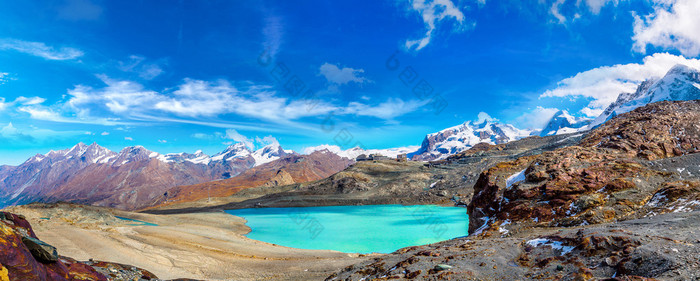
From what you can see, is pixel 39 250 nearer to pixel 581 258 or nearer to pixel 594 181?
pixel 581 258

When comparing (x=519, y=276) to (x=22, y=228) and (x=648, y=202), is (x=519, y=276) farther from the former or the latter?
(x=22, y=228)

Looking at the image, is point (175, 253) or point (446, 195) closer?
point (175, 253)

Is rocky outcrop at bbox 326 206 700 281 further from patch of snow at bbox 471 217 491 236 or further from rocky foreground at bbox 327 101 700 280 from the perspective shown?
patch of snow at bbox 471 217 491 236

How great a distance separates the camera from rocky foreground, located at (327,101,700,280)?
930 centimetres

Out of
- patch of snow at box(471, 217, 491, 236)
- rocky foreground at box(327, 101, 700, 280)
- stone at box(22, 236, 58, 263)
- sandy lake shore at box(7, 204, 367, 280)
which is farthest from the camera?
patch of snow at box(471, 217, 491, 236)

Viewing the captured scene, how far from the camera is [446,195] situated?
114 m

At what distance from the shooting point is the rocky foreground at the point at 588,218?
9.30 m

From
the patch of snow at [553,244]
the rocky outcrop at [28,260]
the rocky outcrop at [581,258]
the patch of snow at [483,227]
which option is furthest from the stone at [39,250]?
the patch of snow at [483,227]

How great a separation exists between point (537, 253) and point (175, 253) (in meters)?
29.3

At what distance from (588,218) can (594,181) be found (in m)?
5.94

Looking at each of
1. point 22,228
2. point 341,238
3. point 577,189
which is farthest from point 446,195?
point 22,228

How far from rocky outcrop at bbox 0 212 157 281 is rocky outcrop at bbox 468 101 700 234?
23.0 meters

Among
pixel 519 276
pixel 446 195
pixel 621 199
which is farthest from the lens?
pixel 446 195

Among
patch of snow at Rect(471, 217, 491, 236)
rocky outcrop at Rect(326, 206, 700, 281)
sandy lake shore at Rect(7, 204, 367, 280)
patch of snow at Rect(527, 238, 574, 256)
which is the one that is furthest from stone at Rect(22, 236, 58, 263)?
patch of snow at Rect(471, 217, 491, 236)
